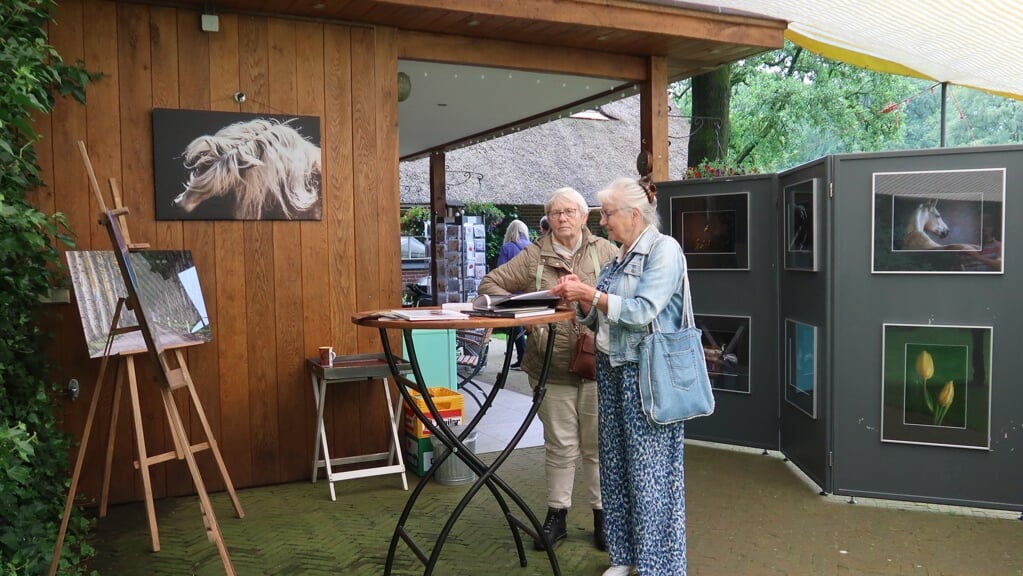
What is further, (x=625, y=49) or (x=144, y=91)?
(x=625, y=49)

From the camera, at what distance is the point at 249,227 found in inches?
179

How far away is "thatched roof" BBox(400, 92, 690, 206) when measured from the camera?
650 inches

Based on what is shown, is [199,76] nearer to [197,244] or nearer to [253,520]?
[197,244]

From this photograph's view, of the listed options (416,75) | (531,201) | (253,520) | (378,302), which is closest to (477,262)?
(531,201)

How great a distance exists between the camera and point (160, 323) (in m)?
3.46

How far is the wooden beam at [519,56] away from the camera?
16.4 ft

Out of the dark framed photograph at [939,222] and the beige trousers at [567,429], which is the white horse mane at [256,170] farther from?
the dark framed photograph at [939,222]

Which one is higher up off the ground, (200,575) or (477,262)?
(477,262)

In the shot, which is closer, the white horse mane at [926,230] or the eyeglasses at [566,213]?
the eyeglasses at [566,213]

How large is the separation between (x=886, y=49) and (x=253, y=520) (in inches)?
229

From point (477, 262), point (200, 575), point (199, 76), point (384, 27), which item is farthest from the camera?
point (477, 262)

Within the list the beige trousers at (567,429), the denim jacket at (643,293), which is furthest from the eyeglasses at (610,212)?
the beige trousers at (567,429)

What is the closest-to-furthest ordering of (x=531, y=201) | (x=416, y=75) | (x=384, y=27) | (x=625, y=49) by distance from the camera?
1. (x=384, y=27)
2. (x=625, y=49)
3. (x=416, y=75)
4. (x=531, y=201)

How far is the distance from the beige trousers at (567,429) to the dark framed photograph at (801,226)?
1.74 m
